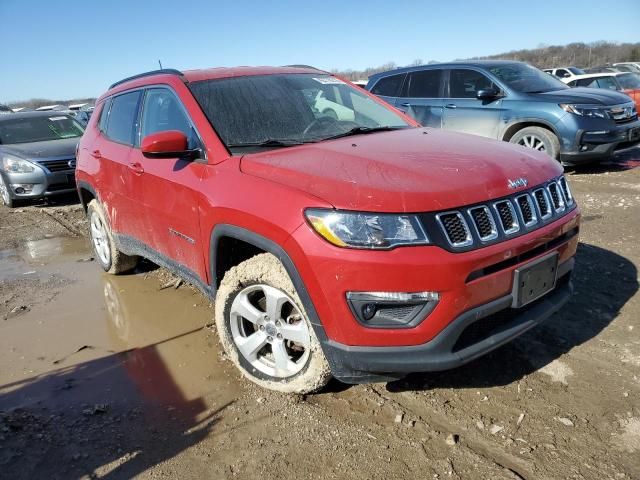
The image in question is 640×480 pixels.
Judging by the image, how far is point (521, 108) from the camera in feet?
24.8

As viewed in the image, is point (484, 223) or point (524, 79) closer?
point (484, 223)

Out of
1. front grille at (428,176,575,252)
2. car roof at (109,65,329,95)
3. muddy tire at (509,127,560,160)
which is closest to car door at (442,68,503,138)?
muddy tire at (509,127,560,160)

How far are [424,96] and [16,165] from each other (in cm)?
670

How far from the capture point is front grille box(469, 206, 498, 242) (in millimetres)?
2268

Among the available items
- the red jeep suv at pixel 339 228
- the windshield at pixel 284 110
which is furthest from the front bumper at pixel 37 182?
the windshield at pixel 284 110

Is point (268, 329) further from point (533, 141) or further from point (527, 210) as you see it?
point (533, 141)

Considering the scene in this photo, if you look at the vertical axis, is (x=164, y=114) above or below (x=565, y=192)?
above

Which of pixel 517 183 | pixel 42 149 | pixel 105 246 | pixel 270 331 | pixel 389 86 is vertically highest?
pixel 389 86

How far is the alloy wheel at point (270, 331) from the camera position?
2.61 metres

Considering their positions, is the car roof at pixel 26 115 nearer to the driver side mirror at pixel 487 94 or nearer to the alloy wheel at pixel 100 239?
the alloy wheel at pixel 100 239

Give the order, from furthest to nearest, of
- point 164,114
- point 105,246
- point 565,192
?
point 105,246 < point 164,114 < point 565,192

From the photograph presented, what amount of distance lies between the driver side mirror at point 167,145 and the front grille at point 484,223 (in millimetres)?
1635

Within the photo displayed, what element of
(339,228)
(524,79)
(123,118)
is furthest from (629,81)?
(339,228)

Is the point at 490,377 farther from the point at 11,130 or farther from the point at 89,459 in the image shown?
the point at 11,130
